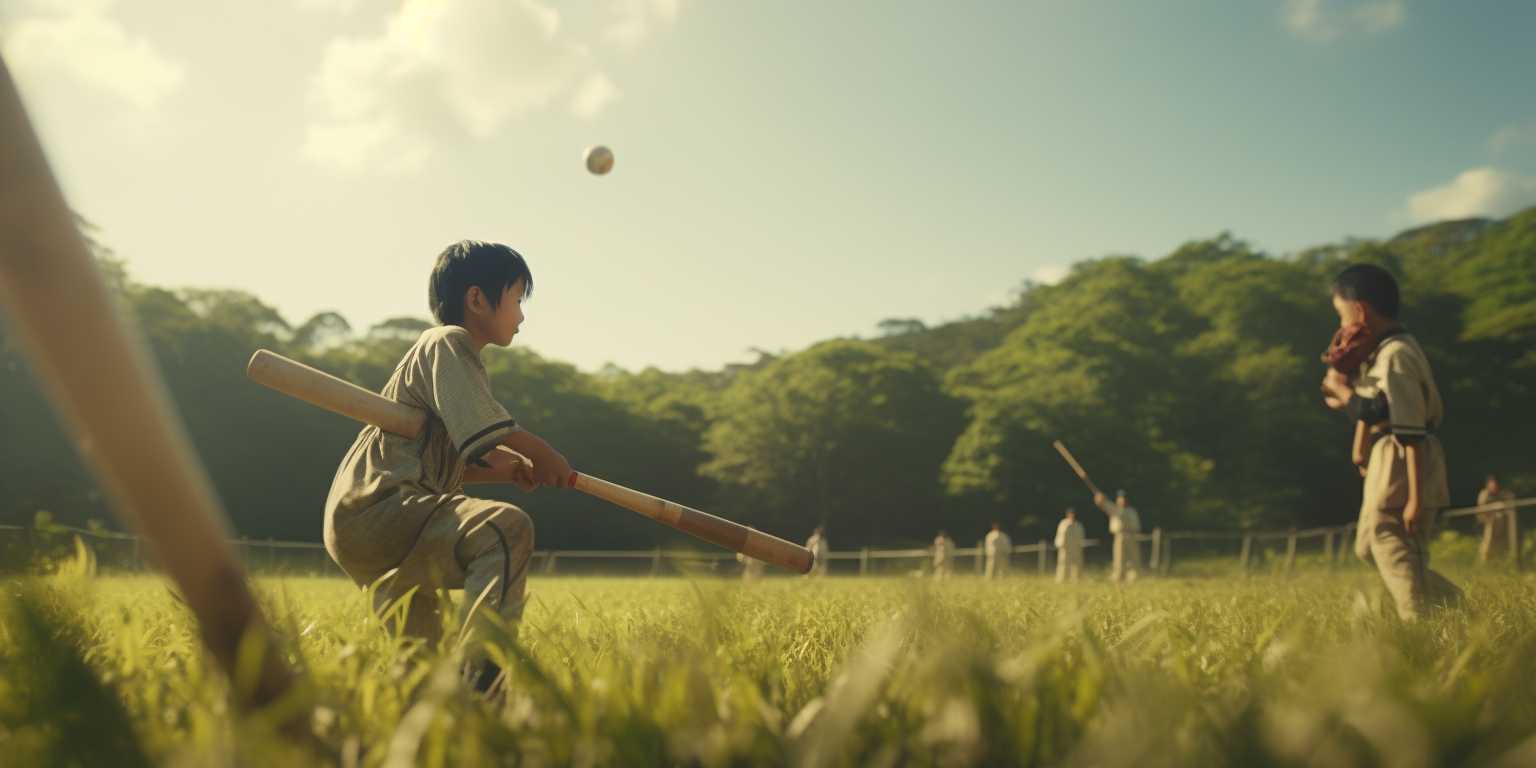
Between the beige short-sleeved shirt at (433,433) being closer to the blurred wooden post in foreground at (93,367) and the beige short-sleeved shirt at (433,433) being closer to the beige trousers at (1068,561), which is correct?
the blurred wooden post in foreground at (93,367)

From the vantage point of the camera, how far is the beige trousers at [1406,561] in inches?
194

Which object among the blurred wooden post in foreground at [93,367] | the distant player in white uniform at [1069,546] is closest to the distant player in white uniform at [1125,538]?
the distant player in white uniform at [1069,546]

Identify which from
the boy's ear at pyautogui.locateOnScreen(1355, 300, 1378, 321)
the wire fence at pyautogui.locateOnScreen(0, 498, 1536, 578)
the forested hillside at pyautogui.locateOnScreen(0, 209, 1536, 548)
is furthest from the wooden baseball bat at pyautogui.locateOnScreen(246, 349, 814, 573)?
the forested hillside at pyautogui.locateOnScreen(0, 209, 1536, 548)

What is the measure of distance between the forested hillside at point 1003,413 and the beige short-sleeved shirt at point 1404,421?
51.9 metres

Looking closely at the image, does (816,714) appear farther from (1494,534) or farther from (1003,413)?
(1003,413)

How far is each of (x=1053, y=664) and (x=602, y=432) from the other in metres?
68.7

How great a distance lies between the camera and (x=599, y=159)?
11.3m

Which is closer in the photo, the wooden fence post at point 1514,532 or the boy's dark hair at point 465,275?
the boy's dark hair at point 465,275

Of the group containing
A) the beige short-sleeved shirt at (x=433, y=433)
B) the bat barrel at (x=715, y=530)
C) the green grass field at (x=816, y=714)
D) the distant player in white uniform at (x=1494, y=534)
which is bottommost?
the distant player in white uniform at (x=1494, y=534)

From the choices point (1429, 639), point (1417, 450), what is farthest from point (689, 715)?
Answer: point (1417, 450)

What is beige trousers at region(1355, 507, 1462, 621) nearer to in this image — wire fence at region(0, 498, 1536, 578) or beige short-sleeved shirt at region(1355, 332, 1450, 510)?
beige short-sleeved shirt at region(1355, 332, 1450, 510)

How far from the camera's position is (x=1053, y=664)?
1849mm

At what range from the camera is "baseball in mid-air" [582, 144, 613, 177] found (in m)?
11.2

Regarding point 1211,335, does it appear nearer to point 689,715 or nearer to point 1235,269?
point 1235,269
